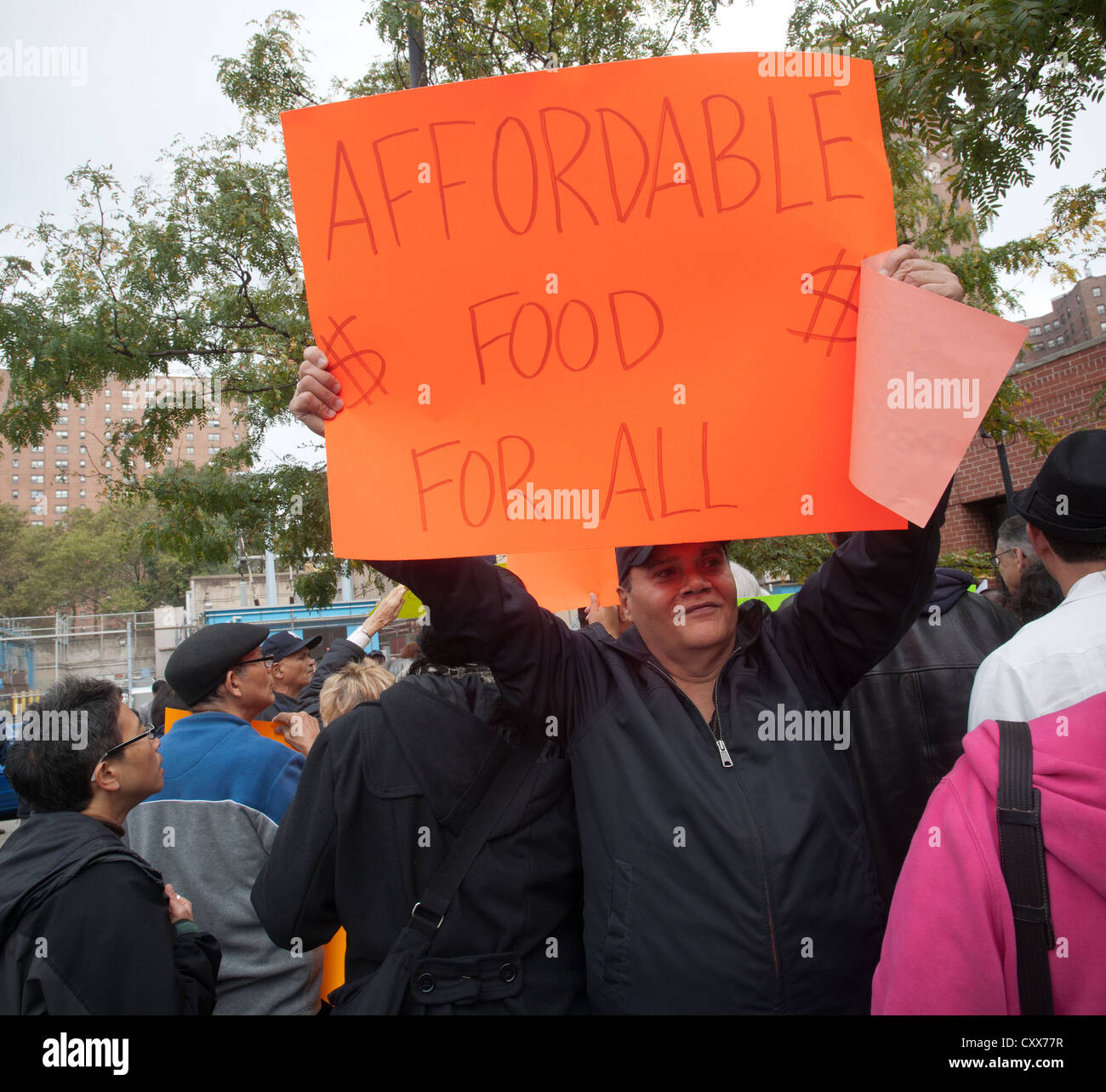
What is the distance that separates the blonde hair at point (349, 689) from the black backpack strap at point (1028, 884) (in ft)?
9.36

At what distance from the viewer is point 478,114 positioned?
1.71m

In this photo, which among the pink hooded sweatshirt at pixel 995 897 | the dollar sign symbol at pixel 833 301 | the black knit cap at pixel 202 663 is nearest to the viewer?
the pink hooded sweatshirt at pixel 995 897

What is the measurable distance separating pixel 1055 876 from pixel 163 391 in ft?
26.5

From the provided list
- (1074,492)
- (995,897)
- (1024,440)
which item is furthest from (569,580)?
(1024,440)

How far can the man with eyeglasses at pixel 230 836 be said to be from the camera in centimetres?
240

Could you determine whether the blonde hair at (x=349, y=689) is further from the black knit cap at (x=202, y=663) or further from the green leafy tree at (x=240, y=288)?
the green leafy tree at (x=240, y=288)

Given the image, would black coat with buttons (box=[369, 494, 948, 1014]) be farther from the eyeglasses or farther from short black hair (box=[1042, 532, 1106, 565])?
the eyeglasses

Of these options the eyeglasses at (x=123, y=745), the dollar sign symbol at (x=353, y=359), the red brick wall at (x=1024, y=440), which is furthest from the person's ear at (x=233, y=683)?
the red brick wall at (x=1024, y=440)

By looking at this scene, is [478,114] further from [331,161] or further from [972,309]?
[972,309]

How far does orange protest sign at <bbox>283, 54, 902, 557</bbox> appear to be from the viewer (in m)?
1.65

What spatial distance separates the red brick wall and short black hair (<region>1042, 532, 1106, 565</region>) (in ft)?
22.0

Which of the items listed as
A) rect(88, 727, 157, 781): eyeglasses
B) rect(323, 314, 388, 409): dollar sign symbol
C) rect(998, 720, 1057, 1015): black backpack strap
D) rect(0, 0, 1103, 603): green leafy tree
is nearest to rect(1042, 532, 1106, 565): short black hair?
rect(998, 720, 1057, 1015): black backpack strap

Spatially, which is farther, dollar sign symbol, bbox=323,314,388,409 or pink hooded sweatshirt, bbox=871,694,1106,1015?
dollar sign symbol, bbox=323,314,388,409

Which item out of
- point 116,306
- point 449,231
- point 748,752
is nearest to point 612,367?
point 449,231
